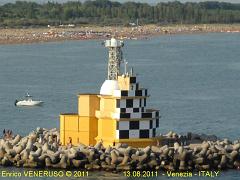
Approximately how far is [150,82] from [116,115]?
127ft

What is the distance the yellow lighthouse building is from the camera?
32.4 m

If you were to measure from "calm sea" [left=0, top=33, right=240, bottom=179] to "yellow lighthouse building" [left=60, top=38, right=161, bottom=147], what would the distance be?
1908 mm

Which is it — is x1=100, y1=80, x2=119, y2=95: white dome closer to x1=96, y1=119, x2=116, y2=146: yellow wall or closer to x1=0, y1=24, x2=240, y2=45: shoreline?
x1=96, y1=119, x2=116, y2=146: yellow wall

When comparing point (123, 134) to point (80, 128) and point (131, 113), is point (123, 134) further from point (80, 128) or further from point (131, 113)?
point (80, 128)

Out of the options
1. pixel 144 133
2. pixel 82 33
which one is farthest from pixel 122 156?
pixel 82 33

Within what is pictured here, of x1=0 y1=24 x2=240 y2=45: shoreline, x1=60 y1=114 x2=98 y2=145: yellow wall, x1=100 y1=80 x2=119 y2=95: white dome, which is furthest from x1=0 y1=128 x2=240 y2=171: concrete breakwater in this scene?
x1=0 y1=24 x2=240 y2=45: shoreline

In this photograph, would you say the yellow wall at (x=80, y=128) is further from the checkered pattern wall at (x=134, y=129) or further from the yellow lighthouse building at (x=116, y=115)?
the checkered pattern wall at (x=134, y=129)

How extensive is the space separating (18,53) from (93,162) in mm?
81171

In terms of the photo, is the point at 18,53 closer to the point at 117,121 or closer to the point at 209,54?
the point at 209,54

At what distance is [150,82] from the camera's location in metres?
71.2

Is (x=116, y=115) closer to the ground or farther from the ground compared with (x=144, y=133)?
farther from the ground

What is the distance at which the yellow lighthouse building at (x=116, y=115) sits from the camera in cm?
3244

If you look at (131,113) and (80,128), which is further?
(80,128)

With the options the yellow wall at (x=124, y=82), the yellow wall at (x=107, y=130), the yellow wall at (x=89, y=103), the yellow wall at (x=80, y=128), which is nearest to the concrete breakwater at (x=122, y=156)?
the yellow wall at (x=107, y=130)
